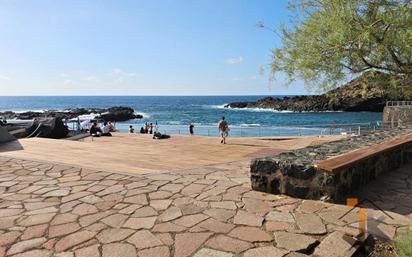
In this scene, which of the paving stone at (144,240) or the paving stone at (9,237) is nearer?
the paving stone at (144,240)

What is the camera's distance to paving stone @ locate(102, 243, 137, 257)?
382 centimetres

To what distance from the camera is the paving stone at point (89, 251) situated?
382 centimetres

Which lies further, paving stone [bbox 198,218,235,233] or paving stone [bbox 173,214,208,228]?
paving stone [bbox 173,214,208,228]

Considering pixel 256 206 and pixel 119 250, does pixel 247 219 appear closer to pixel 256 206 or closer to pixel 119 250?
pixel 256 206

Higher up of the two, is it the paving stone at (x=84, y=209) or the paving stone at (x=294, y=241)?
the paving stone at (x=294, y=241)

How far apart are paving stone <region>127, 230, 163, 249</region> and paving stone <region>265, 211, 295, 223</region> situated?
151cm

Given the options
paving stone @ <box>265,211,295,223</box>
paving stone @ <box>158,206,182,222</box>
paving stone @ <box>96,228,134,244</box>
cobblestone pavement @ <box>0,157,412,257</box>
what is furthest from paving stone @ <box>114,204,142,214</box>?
paving stone @ <box>265,211,295,223</box>

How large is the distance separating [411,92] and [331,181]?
140 inches

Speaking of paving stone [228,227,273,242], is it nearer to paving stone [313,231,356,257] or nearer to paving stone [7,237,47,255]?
paving stone [313,231,356,257]

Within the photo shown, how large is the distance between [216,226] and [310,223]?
118 cm

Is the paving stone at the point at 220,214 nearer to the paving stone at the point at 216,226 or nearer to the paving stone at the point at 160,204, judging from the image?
the paving stone at the point at 216,226

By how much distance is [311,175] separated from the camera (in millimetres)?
5430

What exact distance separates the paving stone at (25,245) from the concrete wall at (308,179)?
331 centimetres

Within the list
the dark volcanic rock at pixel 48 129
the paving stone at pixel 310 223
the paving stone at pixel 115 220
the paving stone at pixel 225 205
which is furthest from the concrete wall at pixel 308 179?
the dark volcanic rock at pixel 48 129
